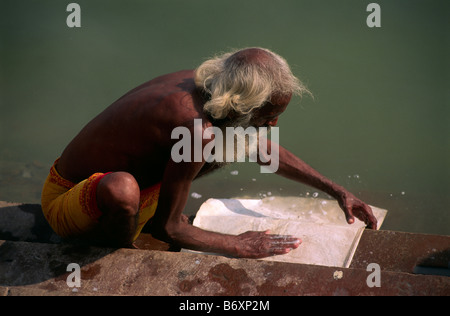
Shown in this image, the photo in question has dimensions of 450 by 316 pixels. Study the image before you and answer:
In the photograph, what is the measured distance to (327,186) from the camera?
2.86 metres

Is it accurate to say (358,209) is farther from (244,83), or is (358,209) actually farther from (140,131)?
(140,131)

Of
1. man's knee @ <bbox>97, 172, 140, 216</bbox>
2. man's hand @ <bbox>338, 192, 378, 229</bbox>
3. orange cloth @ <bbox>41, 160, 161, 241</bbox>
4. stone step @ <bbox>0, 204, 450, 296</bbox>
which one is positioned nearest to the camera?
stone step @ <bbox>0, 204, 450, 296</bbox>

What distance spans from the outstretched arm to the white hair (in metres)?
0.81

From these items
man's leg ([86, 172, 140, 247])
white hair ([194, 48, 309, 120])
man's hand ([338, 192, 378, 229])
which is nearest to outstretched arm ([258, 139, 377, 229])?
man's hand ([338, 192, 378, 229])

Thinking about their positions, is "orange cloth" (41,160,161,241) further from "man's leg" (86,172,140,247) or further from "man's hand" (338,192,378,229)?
"man's hand" (338,192,378,229)

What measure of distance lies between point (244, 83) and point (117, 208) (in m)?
0.81

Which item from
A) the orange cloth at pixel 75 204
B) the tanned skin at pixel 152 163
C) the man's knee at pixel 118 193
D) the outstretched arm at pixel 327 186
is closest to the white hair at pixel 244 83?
the tanned skin at pixel 152 163

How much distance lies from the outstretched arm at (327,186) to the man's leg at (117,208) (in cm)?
112

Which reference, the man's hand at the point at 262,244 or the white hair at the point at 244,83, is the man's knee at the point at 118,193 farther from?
the man's hand at the point at 262,244

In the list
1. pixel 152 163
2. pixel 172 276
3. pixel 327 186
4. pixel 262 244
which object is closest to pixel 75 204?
pixel 152 163

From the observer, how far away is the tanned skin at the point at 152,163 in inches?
83.3

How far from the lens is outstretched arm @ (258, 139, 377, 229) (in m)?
2.77
